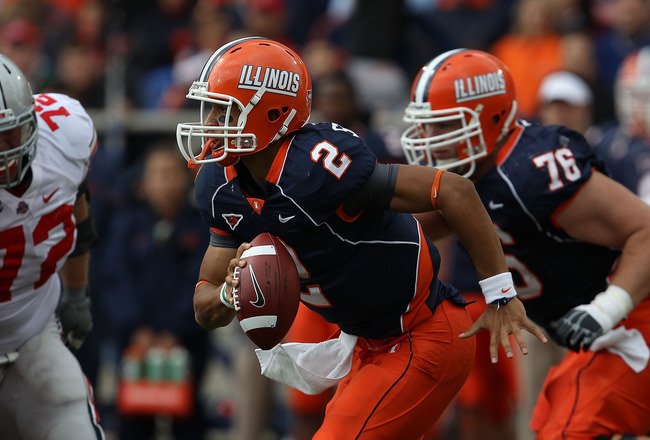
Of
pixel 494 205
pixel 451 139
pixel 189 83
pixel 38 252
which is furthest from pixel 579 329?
pixel 189 83

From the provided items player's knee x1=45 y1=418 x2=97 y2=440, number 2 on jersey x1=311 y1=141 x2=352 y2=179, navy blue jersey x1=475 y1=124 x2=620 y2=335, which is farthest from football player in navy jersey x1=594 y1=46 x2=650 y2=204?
player's knee x1=45 y1=418 x2=97 y2=440

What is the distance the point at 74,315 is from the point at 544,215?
2016mm

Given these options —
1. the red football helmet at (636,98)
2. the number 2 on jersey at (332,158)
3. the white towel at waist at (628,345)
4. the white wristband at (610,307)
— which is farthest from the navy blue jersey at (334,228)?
the red football helmet at (636,98)

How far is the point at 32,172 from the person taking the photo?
3.91 m

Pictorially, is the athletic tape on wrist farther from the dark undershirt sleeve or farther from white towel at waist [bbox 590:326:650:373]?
the dark undershirt sleeve

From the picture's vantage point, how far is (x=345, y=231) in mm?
3557

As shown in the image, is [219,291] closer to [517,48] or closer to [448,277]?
[448,277]

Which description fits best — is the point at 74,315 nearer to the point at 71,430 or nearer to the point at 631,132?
the point at 71,430

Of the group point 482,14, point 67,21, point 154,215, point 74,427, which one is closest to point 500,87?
point 74,427

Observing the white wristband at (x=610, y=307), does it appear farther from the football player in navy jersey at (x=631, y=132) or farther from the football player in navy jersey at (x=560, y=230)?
the football player in navy jersey at (x=631, y=132)

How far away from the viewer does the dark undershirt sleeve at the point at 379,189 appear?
342cm

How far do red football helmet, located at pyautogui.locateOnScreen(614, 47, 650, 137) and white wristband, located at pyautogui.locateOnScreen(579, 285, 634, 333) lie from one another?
2.51m

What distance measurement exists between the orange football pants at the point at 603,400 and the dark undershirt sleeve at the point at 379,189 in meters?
1.14

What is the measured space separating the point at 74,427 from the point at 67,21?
6.56 metres
